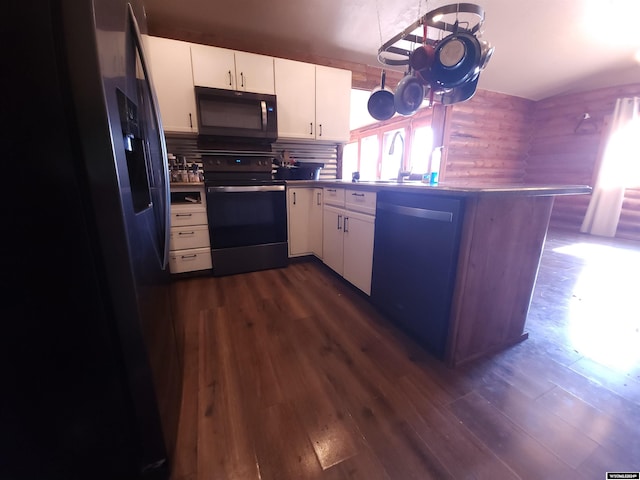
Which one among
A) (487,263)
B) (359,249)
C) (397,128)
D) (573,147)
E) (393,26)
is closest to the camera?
(487,263)

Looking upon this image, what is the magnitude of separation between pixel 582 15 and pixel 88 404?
481cm

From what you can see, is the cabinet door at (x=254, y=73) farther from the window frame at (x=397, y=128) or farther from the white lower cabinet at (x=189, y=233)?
the window frame at (x=397, y=128)

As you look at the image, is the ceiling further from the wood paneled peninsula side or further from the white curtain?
the wood paneled peninsula side

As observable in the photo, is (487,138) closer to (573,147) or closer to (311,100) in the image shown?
(573,147)

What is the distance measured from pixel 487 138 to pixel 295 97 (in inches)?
157

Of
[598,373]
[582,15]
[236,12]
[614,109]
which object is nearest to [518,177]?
[614,109]

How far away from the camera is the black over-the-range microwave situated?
245 centimetres

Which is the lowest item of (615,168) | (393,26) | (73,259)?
(73,259)

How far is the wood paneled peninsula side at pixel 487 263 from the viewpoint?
1199mm

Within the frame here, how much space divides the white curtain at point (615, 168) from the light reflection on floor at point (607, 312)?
4.98 ft

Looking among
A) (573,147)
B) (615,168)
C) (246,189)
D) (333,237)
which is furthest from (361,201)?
(573,147)

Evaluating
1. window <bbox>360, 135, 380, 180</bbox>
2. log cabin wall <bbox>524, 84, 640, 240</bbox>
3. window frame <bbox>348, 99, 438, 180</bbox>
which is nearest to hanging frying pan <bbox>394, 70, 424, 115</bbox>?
window frame <bbox>348, 99, 438, 180</bbox>

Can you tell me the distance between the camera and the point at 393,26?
8.95 feet

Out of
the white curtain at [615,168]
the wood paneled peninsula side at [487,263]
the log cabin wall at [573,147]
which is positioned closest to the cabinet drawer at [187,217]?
the wood paneled peninsula side at [487,263]
